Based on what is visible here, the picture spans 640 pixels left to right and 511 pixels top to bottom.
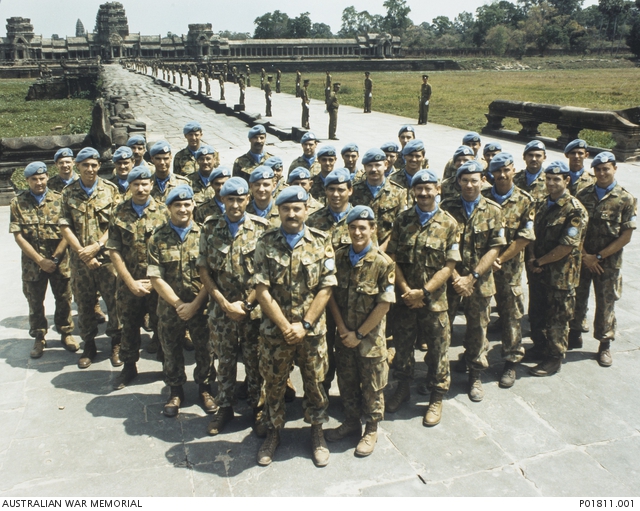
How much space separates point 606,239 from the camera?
505 centimetres

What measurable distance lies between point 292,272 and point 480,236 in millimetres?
1625

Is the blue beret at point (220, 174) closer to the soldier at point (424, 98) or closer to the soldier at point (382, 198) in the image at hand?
the soldier at point (382, 198)

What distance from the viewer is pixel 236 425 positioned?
4234mm

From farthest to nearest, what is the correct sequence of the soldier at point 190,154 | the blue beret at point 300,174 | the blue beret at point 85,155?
the soldier at point 190,154 < the blue beret at point 85,155 < the blue beret at point 300,174

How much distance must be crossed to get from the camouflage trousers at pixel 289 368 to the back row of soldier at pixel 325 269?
13mm

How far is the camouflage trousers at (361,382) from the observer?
153 inches

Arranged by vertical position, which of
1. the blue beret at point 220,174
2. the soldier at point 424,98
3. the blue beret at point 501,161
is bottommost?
the blue beret at point 220,174

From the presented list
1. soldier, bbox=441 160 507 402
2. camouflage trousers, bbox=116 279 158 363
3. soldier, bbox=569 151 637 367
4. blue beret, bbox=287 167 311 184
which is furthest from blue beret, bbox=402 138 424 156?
camouflage trousers, bbox=116 279 158 363

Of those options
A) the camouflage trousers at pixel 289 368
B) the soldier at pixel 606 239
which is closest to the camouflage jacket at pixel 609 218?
the soldier at pixel 606 239

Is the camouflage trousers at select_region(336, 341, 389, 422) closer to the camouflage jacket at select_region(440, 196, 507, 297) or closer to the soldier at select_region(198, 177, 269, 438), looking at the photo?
the soldier at select_region(198, 177, 269, 438)

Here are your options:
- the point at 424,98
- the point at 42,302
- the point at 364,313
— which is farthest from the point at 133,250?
the point at 424,98

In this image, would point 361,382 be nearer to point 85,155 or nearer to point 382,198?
point 382,198

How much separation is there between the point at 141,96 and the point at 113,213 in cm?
2573
